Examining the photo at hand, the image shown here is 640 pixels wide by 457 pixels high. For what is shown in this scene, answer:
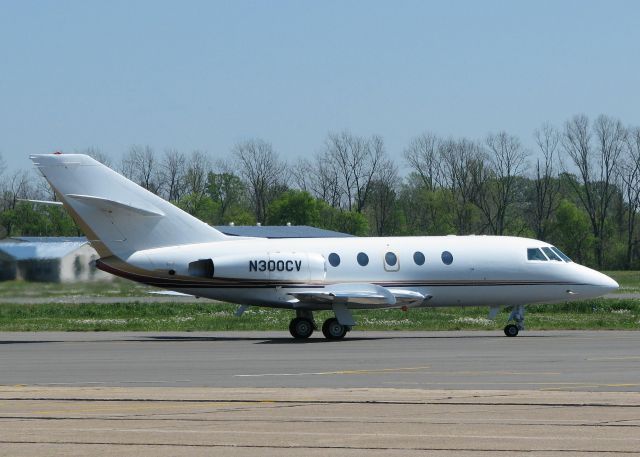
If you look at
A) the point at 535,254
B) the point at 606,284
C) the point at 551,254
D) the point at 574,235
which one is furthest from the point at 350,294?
the point at 574,235

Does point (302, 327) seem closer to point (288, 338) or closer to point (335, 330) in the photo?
point (288, 338)

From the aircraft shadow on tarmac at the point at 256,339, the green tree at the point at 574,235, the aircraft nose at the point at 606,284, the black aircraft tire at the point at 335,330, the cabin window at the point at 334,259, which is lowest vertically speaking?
the aircraft shadow on tarmac at the point at 256,339

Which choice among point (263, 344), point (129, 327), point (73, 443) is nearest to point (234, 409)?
point (73, 443)

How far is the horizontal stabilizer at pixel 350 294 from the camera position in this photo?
3738 centimetres

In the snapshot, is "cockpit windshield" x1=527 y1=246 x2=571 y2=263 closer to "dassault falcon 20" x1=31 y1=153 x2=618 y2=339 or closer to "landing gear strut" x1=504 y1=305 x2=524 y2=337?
"dassault falcon 20" x1=31 y1=153 x2=618 y2=339

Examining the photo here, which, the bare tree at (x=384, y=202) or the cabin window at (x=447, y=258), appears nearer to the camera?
the cabin window at (x=447, y=258)

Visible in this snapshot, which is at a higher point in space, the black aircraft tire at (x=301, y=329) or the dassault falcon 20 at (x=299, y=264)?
the dassault falcon 20 at (x=299, y=264)

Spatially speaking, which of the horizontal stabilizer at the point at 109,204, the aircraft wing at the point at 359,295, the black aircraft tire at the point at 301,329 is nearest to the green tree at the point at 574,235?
the aircraft wing at the point at 359,295

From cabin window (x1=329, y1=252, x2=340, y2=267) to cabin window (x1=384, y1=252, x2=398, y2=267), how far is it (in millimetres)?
1447

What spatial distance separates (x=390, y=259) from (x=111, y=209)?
8434 mm

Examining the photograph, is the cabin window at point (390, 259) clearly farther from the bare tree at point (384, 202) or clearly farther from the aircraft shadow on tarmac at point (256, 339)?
the bare tree at point (384, 202)

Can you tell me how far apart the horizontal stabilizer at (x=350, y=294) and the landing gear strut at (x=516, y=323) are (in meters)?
3.52

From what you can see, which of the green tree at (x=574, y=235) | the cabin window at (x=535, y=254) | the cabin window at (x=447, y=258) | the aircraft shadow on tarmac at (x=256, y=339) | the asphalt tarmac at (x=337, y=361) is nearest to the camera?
the asphalt tarmac at (x=337, y=361)

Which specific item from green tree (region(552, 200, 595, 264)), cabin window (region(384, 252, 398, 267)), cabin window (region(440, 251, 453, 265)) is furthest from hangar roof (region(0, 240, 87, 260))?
green tree (region(552, 200, 595, 264))
